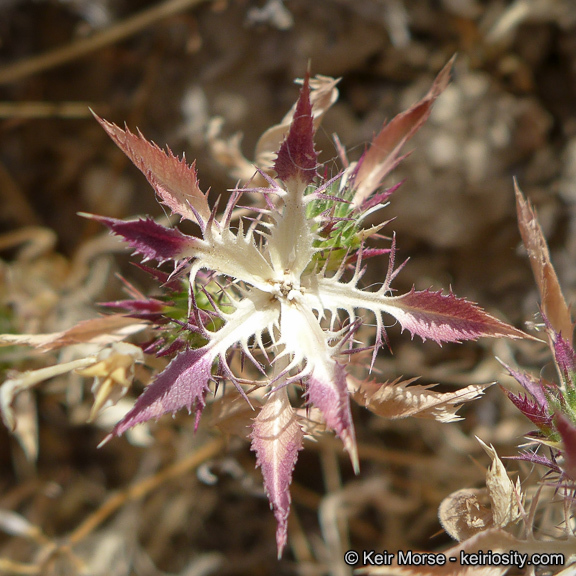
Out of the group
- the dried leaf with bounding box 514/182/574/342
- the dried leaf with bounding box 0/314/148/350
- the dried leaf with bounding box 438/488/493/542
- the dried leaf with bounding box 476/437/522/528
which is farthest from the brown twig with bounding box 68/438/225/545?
the dried leaf with bounding box 514/182/574/342

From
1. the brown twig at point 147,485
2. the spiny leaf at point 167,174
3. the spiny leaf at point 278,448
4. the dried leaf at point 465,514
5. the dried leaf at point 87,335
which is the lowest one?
the brown twig at point 147,485

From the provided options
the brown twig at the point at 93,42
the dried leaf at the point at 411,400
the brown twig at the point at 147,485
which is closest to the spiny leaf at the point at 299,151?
the dried leaf at the point at 411,400

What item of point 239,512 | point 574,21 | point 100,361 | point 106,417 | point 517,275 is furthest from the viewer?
point 239,512

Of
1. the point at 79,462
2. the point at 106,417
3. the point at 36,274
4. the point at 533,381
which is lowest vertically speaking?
the point at 79,462

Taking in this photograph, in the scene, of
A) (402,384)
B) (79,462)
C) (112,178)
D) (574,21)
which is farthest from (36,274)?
(574,21)

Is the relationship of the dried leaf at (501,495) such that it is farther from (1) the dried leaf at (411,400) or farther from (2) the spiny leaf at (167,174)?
(2) the spiny leaf at (167,174)

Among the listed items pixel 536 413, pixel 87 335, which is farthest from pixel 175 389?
pixel 536 413

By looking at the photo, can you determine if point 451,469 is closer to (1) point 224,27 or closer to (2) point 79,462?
(2) point 79,462
